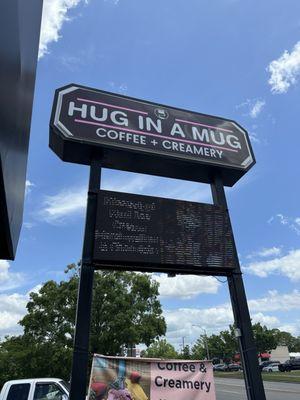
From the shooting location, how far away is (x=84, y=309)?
18.7 ft

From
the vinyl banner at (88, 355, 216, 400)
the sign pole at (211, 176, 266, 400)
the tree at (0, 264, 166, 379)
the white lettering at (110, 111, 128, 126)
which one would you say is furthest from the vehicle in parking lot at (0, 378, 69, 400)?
the tree at (0, 264, 166, 379)

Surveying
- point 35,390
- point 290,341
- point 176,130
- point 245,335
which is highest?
point 290,341

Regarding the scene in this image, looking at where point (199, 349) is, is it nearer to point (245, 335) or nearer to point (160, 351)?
point (160, 351)

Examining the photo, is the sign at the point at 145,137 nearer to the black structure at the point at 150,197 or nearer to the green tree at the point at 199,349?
the black structure at the point at 150,197

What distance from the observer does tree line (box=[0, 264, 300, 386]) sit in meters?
22.7

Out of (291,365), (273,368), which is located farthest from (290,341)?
(291,365)

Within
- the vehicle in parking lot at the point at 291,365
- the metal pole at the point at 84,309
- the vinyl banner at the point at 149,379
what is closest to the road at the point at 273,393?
the vinyl banner at the point at 149,379

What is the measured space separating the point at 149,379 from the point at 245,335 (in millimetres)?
1860

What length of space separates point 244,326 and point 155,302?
1935 cm

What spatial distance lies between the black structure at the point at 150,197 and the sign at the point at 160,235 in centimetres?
2

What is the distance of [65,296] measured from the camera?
79.3 ft

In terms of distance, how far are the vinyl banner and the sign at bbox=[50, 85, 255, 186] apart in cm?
368

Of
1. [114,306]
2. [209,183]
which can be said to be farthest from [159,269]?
[114,306]

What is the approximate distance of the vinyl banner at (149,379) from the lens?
5213 millimetres
